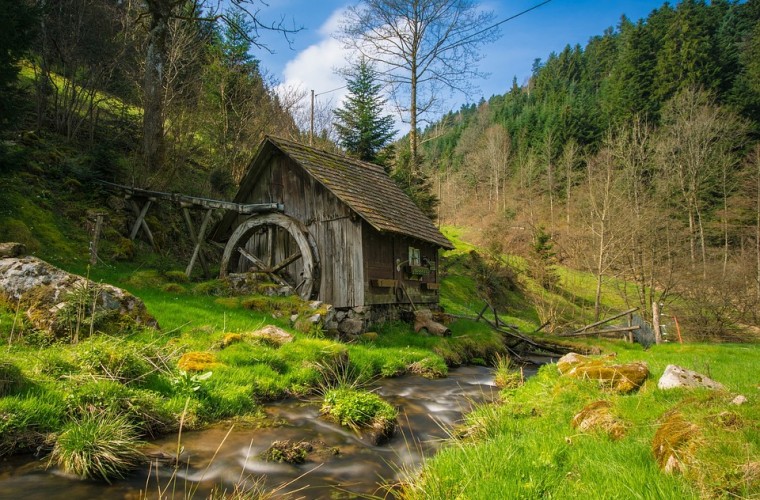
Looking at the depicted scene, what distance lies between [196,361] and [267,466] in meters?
2.69

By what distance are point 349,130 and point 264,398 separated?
2295 centimetres

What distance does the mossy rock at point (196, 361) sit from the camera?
239 inches

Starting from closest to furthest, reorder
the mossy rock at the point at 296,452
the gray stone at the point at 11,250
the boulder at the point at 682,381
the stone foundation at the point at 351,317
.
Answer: the mossy rock at the point at 296,452
the boulder at the point at 682,381
the gray stone at the point at 11,250
the stone foundation at the point at 351,317

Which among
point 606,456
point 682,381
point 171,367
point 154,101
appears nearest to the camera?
point 606,456

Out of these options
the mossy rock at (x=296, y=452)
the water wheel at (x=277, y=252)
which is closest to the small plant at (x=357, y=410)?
the mossy rock at (x=296, y=452)

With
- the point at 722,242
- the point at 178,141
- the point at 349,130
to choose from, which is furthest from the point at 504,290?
the point at 178,141

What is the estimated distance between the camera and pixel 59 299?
21.5 ft

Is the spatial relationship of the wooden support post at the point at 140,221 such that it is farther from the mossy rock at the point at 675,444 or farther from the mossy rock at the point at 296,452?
the mossy rock at the point at 675,444

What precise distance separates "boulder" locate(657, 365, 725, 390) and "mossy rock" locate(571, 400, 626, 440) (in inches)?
42.9

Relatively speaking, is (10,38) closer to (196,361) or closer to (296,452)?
(196,361)

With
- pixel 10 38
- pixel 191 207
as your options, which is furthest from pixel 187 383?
pixel 10 38

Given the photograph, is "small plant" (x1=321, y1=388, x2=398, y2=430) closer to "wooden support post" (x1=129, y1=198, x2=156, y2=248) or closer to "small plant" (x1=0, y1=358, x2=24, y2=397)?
"small plant" (x1=0, y1=358, x2=24, y2=397)

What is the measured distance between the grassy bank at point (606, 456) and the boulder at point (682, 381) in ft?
0.89

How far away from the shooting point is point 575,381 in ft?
21.0
